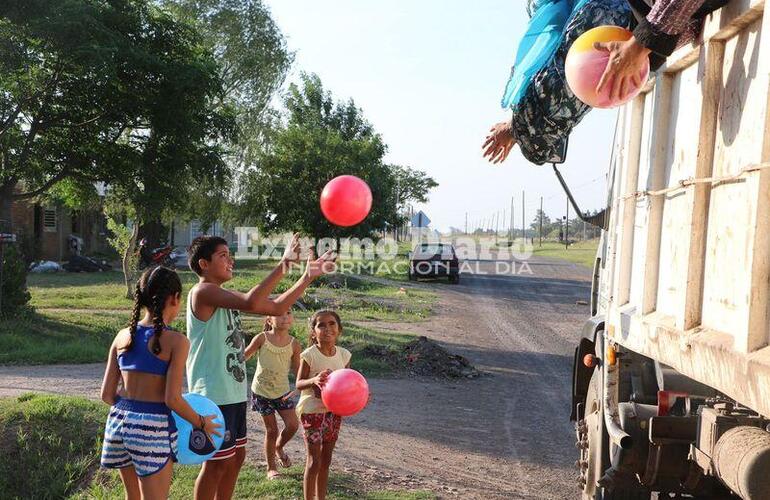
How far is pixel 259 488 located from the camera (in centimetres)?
563

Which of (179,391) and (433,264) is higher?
(179,391)

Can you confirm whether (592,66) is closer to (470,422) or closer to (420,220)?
(470,422)

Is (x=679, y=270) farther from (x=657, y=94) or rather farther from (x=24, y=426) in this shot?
(x=24, y=426)

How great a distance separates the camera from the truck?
215 centimetres

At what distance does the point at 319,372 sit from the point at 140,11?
39.6ft

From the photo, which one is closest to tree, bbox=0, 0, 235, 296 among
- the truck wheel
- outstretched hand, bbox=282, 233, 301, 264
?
outstretched hand, bbox=282, 233, 301, 264

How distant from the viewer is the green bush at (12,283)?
14.2 metres

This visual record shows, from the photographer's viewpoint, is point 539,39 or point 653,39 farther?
point 539,39

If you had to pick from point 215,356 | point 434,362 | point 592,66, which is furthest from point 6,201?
point 592,66

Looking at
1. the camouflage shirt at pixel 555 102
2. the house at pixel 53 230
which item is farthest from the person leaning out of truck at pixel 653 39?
the house at pixel 53 230

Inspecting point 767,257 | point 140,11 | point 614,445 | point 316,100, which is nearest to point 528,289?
point 316,100

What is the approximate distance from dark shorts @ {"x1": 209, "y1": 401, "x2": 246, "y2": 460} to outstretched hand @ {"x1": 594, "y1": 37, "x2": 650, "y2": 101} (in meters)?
2.82

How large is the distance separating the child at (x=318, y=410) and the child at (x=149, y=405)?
103 centimetres

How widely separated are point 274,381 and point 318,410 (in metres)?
1.05
